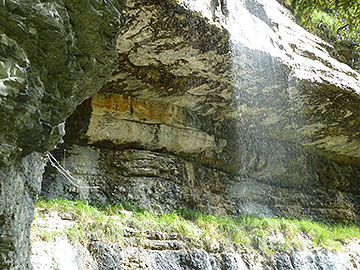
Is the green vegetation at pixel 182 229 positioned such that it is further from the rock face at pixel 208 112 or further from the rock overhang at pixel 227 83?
the rock overhang at pixel 227 83

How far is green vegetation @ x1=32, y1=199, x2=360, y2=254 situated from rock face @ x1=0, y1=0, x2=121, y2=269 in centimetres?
149

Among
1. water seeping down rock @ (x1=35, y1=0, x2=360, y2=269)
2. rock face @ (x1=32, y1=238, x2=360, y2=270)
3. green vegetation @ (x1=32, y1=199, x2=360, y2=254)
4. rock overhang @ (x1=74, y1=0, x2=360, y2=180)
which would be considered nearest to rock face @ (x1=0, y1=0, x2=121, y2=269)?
rock face @ (x1=32, y1=238, x2=360, y2=270)

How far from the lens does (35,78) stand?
2002 mm

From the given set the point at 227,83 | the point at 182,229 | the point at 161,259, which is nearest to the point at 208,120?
the point at 227,83

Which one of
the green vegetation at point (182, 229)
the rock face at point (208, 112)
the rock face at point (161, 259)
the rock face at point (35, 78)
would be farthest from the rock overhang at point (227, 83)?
the rock face at point (161, 259)

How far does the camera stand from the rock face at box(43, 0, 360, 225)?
16.9 feet

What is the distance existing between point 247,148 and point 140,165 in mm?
2694

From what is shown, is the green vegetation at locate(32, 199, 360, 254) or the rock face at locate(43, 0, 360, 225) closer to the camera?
the green vegetation at locate(32, 199, 360, 254)

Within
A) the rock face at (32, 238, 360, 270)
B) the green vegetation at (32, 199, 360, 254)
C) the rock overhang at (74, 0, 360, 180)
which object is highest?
the rock overhang at (74, 0, 360, 180)

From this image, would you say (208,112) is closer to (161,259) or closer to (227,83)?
(227,83)

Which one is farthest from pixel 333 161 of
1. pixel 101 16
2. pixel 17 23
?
pixel 17 23

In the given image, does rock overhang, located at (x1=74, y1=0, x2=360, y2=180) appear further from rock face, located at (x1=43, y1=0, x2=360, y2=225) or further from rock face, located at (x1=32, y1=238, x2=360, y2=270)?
rock face, located at (x1=32, y1=238, x2=360, y2=270)

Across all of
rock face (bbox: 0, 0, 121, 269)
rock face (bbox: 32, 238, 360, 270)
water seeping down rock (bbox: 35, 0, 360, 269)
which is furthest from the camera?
water seeping down rock (bbox: 35, 0, 360, 269)

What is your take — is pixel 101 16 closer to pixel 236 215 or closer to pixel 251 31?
pixel 251 31
